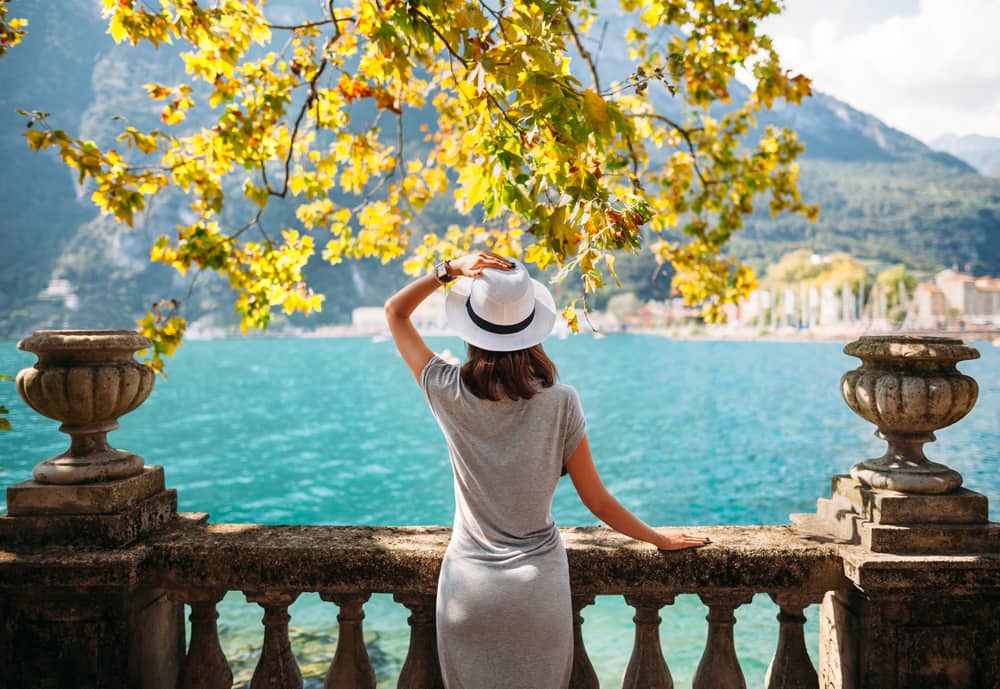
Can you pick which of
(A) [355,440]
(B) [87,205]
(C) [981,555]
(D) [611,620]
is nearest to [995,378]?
(A) [355,440]

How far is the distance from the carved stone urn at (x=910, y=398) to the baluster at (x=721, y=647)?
0.75m

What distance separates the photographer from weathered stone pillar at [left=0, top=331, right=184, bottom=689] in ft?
8.73

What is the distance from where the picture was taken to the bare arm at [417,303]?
241cm

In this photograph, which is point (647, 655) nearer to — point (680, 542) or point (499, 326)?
point (680, 542)

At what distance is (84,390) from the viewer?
8.86ft

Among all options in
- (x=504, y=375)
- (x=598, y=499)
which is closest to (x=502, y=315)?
(x=504, y=375)

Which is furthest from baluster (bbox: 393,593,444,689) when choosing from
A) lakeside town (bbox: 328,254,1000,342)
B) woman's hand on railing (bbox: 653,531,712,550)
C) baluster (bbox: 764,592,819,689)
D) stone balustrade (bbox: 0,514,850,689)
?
lakeside town (bbox: 328,254,1000,342)

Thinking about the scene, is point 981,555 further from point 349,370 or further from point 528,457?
point 349,370

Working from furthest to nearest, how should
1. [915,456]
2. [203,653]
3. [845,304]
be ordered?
[845,304] < [203,653] < [915,456]

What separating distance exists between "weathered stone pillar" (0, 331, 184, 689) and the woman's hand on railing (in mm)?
1999

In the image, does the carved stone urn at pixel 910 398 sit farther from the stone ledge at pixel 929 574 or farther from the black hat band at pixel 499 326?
the black hat band at pixel 499 326

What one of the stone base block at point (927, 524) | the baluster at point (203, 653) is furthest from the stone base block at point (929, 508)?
the baluster at point (203, 653)

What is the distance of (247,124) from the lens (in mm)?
5656

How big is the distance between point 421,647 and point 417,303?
4.54 feet
